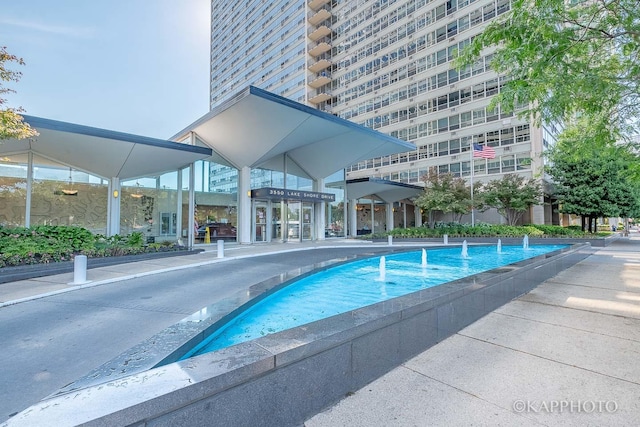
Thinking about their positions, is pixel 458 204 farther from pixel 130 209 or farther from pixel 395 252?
pixel 130 209

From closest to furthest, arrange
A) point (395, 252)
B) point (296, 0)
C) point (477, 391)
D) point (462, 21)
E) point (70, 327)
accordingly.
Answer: point (477, 391)
point (70, 327)
point (395, 252)
point (462, 21)
point (296, 0)

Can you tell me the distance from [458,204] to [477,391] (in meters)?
20.8

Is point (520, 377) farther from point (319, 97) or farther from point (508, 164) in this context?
point (319, 97)

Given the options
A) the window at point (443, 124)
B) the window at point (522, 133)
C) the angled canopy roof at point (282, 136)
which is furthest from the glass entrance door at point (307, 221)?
the window at point (522, 133)

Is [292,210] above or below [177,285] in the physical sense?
above

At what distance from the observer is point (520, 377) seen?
10.6 feet

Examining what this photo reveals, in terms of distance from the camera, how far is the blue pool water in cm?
490

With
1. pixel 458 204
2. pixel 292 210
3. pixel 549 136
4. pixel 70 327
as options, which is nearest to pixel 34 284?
pixel 70 327

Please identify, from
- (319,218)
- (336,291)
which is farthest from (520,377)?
(319,218)

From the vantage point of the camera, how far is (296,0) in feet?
186

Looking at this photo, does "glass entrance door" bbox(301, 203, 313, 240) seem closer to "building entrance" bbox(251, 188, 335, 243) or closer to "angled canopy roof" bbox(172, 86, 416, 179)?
"building entrance" bbox(251, 188, 335, 243)

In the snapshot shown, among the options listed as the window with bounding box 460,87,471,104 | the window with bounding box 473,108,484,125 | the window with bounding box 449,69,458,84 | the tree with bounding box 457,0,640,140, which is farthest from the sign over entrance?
the window with bounding box 449,69,458,84

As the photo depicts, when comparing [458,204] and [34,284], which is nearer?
[34,284]

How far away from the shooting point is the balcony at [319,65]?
172ft
